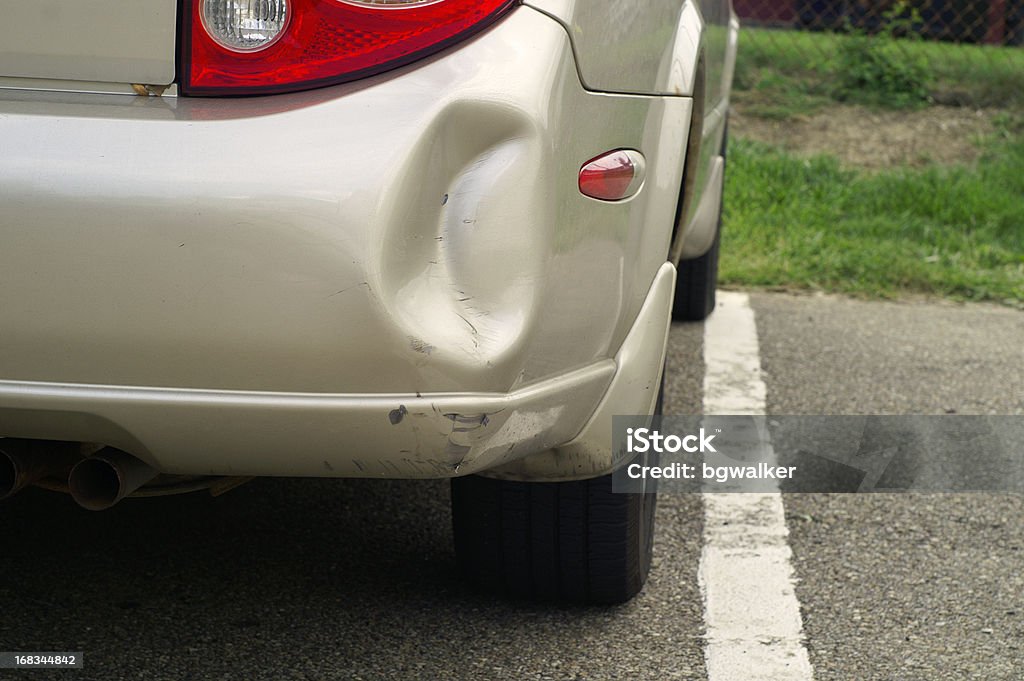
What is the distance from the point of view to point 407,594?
211 cm

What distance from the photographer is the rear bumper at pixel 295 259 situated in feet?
4.36

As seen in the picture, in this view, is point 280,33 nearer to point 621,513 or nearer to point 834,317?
point 621,513

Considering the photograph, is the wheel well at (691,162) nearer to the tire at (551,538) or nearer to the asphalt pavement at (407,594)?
the tire at (551,538)

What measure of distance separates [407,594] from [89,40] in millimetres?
1127

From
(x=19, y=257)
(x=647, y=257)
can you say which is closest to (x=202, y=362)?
(x=19, y=257)

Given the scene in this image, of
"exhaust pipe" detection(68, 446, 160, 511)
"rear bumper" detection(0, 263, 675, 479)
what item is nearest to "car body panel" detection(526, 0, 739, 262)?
"rear bumper" detection(0, 263, 675, 479)

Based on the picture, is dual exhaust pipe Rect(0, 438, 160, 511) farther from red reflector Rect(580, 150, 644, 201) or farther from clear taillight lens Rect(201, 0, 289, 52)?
red reflector Rect(580, 150, 644, 201)

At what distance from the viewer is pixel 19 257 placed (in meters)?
1.33

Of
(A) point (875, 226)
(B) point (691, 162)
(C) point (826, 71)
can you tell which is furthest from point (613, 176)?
(C) point (826, 71)

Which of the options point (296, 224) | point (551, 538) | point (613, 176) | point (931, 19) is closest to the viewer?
point (296, 224)

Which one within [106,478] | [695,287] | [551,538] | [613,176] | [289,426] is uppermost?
[613,176]

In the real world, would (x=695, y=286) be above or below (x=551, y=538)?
below

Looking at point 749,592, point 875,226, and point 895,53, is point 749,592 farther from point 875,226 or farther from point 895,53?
point 895,53

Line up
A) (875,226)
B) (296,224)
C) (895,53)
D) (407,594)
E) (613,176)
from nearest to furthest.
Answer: (296,224) < (613,176) < (407,594) < (875,226) < (895,53)
